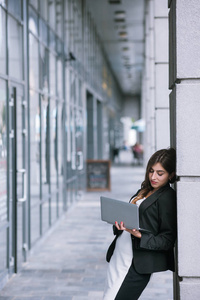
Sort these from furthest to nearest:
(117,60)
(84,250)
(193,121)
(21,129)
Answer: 1. (117,60)
2. (84,250)
3. (21,129)
4. (193,121)

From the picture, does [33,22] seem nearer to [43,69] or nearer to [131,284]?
[43,69]

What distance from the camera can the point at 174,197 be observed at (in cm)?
292

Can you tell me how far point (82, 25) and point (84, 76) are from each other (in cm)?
158

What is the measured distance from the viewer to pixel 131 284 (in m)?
2.91

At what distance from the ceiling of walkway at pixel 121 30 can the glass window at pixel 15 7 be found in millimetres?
8454

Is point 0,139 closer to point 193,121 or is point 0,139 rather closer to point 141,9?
point 193,121

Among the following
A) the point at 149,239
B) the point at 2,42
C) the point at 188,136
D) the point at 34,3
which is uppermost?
the point at 34,3

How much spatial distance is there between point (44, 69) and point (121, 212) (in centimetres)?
589

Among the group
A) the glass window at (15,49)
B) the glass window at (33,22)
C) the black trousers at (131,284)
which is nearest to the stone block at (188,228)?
the black trousers at (131,284)

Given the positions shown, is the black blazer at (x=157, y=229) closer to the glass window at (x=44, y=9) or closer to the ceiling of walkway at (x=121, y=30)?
the glass window at (x=44, y=9)

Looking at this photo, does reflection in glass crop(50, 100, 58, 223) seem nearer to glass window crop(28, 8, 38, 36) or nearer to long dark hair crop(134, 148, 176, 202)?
glass window crop(28, 8, 38, 36)

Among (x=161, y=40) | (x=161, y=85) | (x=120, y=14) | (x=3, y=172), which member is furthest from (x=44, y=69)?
(x=120, y=14)

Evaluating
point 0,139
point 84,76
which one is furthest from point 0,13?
point 84,76

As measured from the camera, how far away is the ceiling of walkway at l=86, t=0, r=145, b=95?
14936 mm
